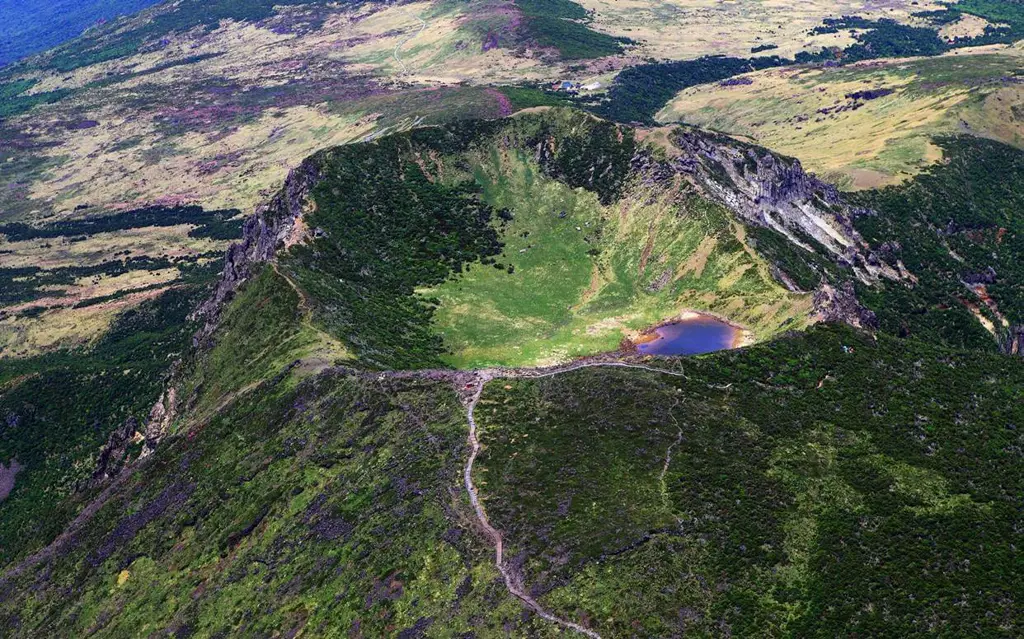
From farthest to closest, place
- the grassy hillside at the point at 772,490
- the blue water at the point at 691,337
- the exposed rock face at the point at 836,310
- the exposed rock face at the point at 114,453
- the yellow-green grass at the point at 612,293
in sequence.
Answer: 1. the yellow-green grass at the point at 612,293
2. the exposed rock face at the point at 114,453
3. the blue water at the point at 691,337
4. the exposed rock face at the point at 836,310
5. the grassy hillside at the point at 772,490

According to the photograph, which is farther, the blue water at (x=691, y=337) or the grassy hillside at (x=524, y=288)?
the grassy hillside at (x=524, y=288)

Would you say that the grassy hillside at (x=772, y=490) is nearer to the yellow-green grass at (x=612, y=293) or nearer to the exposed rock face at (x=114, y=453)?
the yellow-green grass at (x=612, y=293)

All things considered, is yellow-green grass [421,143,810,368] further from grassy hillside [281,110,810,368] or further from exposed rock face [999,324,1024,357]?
exposed rock face [999,324,1024,357]

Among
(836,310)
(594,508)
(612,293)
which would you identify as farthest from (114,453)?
(836,310)

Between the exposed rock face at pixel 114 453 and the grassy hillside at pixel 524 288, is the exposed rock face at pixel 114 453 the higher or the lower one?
the lower one

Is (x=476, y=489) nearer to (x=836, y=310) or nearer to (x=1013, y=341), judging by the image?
(x=836, y=310)

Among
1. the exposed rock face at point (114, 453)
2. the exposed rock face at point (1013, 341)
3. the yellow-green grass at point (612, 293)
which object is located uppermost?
the yellow-green grass at point (612, 293)

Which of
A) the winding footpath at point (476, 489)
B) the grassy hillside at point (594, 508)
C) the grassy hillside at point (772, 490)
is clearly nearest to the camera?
the winding footpath at point (476, 489)

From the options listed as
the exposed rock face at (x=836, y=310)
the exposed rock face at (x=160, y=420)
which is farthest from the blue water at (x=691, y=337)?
the exposed rock face at (x=160, y=420)
